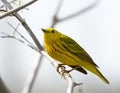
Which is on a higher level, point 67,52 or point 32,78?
point 67,52

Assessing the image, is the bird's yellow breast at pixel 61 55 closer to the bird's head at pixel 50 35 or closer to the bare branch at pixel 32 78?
the bird's head at pixel 50 35

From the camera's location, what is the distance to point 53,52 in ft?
6.73

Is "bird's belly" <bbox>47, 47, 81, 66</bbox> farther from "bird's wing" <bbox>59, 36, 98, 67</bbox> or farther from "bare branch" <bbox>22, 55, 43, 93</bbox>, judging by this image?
"bare branch" <bbox>22, 55, 43, 93</bbox>

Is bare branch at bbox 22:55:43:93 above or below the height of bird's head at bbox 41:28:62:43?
below

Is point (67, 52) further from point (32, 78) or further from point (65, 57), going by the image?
point (32, 78)

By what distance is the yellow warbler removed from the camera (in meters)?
2.03

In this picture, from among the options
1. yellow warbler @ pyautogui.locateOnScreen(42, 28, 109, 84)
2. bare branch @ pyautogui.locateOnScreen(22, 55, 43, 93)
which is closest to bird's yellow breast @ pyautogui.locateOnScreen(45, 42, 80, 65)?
yellow warbler @ pyautogui.locateOnScreen(42, 28, 109, 84)

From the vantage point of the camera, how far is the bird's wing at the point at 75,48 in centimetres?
204

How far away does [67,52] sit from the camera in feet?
6.95

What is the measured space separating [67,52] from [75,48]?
0.05 meters

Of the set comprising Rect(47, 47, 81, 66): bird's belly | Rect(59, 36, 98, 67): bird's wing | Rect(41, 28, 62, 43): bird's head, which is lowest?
Rect(47, 47, 81, 66): bird's belly

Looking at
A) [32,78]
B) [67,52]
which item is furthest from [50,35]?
[32,78]

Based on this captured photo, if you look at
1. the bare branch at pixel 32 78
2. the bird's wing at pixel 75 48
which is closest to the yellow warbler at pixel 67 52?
the bird's wing at pixel 75 48

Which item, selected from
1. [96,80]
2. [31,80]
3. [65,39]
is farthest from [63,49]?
[96,80]
